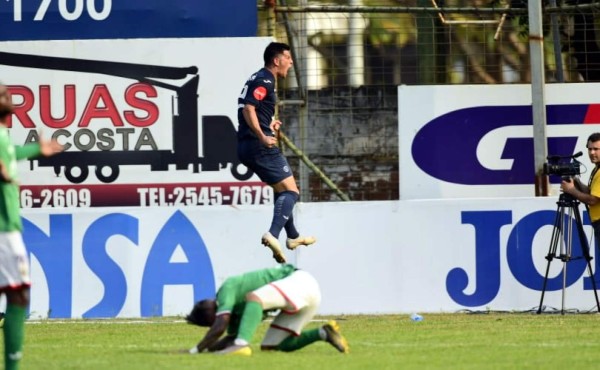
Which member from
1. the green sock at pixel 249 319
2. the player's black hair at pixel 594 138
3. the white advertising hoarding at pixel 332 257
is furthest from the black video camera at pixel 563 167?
the green sock at pixel 249 319

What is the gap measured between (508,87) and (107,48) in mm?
4778

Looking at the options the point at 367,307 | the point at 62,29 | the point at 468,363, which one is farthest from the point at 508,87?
the point at 468,363

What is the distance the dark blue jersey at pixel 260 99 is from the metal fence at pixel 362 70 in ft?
8.17

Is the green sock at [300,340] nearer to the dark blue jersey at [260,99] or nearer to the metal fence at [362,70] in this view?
the dark blue jersey at [260,99]

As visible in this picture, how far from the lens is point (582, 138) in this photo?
17.3 metres

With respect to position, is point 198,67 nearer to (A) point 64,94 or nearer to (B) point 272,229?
(A) point 64,94

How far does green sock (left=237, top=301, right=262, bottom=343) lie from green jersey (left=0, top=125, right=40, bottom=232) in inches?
81.9

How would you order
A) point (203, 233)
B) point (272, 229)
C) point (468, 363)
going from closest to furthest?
point (468, 363), point (272, 229), point (203, 233)

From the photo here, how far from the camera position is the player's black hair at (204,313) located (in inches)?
425

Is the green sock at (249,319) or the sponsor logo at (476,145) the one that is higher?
the sponsor logo at (476,145)

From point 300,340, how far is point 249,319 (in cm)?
64

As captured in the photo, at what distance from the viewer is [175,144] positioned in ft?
56.8

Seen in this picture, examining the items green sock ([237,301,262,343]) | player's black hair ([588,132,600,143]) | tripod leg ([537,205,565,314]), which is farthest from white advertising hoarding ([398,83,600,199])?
green sock ([237,301,262,343])

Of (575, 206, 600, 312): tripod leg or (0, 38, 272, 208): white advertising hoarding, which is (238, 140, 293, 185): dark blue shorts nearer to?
(0, 38, 272, 208): white advertising hoarding
